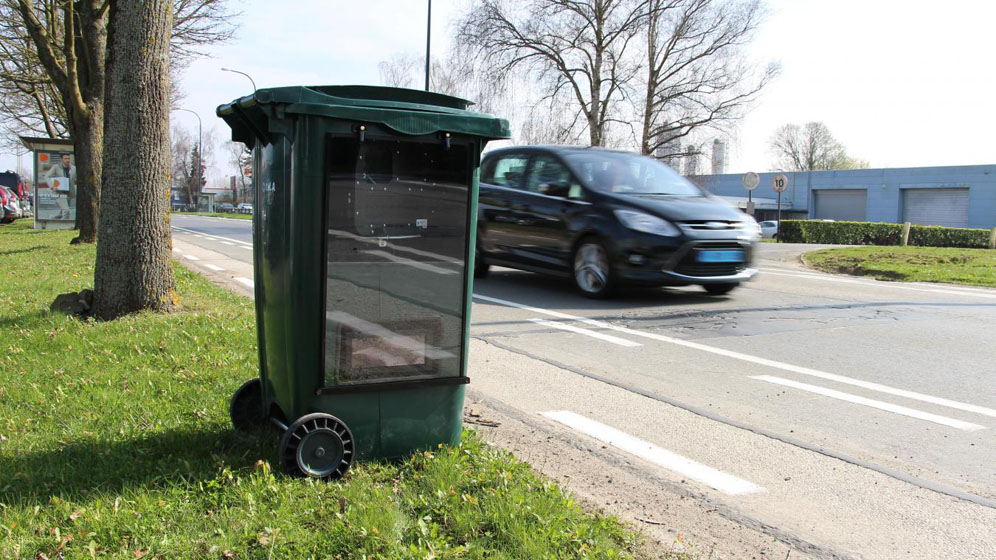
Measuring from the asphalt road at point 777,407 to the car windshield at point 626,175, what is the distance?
139cm

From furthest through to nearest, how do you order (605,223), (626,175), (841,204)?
(841,204) < (626,175) < (605,223)

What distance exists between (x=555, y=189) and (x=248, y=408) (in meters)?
6.26

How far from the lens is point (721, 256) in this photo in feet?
A: 29.0

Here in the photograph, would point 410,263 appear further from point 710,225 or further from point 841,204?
point 841,204

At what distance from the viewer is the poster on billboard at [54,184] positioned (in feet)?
83.0

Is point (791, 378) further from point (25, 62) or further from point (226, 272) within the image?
point (25, 62)

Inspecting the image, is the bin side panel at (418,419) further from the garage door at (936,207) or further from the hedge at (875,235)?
the garage door at (936,207)

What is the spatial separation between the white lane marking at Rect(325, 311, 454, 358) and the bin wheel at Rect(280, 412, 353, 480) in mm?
321

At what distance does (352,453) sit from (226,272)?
9.46 meters

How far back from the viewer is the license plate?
28.6 feet

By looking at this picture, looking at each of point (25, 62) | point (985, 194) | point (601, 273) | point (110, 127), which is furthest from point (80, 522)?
point (985, 194)

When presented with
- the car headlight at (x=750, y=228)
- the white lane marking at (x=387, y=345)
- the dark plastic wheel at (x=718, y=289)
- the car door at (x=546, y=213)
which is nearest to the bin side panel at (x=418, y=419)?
the white lane marking at (x=387, y=345)

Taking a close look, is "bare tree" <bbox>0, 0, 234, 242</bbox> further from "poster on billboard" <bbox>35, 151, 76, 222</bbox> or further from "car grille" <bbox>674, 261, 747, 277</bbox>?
"car grille" <bbox>674, 261, 747, 277</bbox>

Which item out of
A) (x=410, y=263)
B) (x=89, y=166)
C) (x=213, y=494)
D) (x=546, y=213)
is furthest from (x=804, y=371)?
(x=89, y=166)
